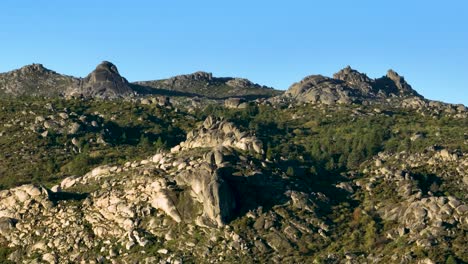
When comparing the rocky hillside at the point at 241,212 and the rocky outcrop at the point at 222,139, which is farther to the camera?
the rocky outcrop at the point at 222,139

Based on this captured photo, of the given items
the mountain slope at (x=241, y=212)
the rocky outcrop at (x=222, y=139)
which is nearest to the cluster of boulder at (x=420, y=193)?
the mountain slope at (x=241, y=212)

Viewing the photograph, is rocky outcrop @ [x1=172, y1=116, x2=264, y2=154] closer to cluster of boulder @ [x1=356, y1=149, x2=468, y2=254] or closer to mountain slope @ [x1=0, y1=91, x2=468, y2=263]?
mountain slope @ [x1=0, y1=91, x2=468, y2=263]

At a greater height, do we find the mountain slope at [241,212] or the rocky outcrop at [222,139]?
the rocky outcrop at [222,139]

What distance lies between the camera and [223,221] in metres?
140

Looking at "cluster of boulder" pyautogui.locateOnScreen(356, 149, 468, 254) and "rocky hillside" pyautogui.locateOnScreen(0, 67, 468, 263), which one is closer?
"rocky hillside" pyautogui.locateOnScreen(0, 67, 468, 263)

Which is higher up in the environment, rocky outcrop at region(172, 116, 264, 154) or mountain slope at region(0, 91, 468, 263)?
rocky outcrop at region(172, 116, 264, 154)

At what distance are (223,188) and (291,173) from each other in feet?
69.1

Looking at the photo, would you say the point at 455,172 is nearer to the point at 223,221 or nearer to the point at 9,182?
the point at 223,221

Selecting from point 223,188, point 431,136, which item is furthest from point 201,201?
point 431,136

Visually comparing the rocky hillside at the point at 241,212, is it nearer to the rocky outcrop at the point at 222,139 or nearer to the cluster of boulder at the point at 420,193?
the cluster of boulder at the point at 420,193

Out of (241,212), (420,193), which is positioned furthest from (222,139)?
(420,193)

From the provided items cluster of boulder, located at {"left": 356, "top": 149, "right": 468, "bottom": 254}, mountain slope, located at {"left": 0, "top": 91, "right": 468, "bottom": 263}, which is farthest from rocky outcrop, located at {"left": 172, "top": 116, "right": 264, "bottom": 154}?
cluster of boulder, located at {"left": 356, "top": 149, "right": 468, "bottom": 254}

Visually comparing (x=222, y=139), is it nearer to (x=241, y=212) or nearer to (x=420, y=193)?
(x=241, y=212)

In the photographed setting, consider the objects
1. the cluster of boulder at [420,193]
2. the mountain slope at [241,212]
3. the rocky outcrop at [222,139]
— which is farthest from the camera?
the rocky outcrop at [222,139]
